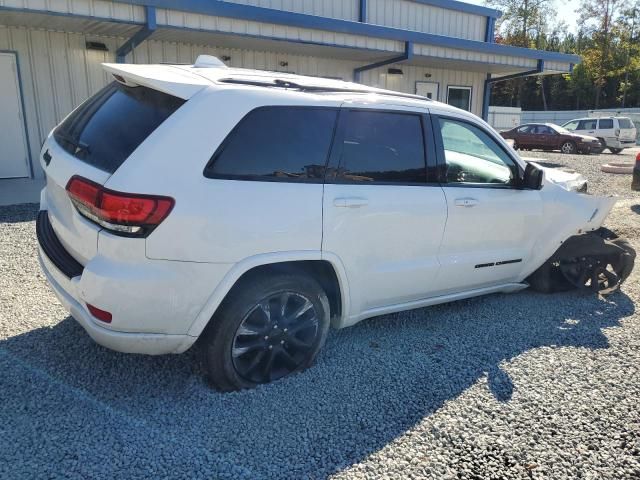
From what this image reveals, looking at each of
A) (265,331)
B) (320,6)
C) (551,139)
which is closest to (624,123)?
(551,139)

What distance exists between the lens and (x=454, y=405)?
3.11 m

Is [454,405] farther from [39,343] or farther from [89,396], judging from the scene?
[39,343]

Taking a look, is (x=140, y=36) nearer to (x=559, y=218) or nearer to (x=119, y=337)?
(x=559, y=218)

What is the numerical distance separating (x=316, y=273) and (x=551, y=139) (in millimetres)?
23027

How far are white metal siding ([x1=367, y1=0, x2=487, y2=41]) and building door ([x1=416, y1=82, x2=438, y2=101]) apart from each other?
4.67 ft

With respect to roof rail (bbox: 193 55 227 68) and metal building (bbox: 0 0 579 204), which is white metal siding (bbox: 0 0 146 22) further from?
roof rail (bbox: 193 55 227 68)

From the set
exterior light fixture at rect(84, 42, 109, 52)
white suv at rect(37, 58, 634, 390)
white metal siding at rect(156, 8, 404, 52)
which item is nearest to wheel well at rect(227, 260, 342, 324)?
white suv at rect(37, 58, 634, 390)

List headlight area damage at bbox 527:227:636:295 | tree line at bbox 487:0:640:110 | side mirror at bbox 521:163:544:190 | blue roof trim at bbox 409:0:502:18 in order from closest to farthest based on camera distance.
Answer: side mirror at bbox 521:163:544:190 < headlight area damage at bbox 527:227:636:295 < blue roof trim at bbox 409:0:502:18 < tree line at bbox 487:0:640:110

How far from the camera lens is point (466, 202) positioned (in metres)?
3.84

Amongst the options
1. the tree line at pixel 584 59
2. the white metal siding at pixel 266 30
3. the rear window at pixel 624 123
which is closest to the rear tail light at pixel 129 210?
the white metal siding at pixel 266 30

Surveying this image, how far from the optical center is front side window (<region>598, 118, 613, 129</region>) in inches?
944

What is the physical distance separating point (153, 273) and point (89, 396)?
954 mm

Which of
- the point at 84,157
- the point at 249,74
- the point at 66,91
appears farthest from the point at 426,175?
the point at 66,91

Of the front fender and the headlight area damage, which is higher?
the front fender
